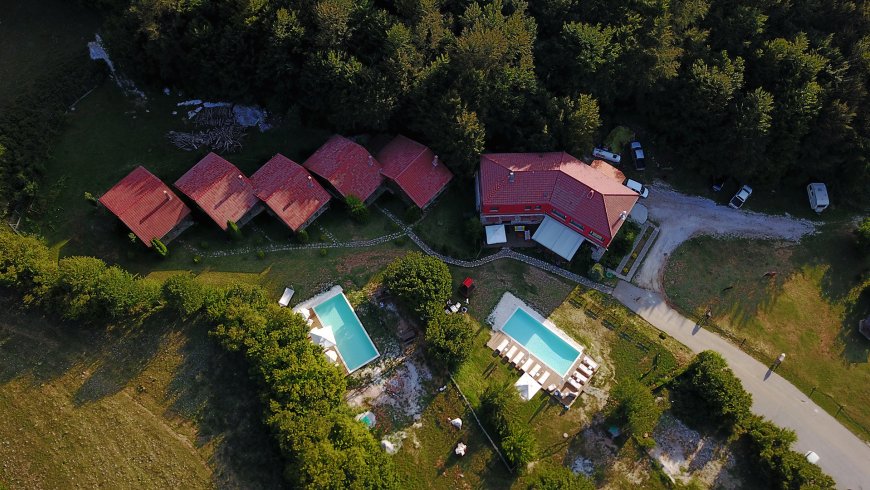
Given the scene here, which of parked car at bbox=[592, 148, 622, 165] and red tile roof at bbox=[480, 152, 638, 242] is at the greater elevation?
parked car at bbox=[592, 148, 622, 165]

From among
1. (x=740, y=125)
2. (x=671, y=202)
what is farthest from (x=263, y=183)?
(x=740, y=125)

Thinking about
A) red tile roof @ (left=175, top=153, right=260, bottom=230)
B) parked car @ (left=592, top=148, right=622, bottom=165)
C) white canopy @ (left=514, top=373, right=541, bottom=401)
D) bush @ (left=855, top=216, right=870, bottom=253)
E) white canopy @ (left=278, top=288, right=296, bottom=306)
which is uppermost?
bush @ (left=855, top=216, right=870, bottom=253)

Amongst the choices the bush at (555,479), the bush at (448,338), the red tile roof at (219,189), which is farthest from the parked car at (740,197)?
the red tile roof at (219,189)

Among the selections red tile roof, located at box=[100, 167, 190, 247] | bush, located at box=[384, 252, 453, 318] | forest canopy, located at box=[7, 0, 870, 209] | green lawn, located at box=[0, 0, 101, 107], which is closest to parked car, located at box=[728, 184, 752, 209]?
forest canopy, located at box=[7, 0, 870, 209]

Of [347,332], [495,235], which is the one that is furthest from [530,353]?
[347,332]

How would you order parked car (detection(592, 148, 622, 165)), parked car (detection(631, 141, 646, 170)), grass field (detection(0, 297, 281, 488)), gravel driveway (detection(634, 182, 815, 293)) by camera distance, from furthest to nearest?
parked car (detection(631, 141, 646, 170)) → parked car (detection(592, 148, 622, 165)) → gravel driveway (detection(634, 182, 815, 293)) → grass field (detection(0, 297, 281, 488))

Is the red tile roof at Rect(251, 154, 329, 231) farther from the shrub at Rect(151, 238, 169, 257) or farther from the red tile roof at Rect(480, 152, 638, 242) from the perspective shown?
the red tile roof at Rect(480, 152, 638, 242)

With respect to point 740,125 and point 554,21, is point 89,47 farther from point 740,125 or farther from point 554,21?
point 740,125
